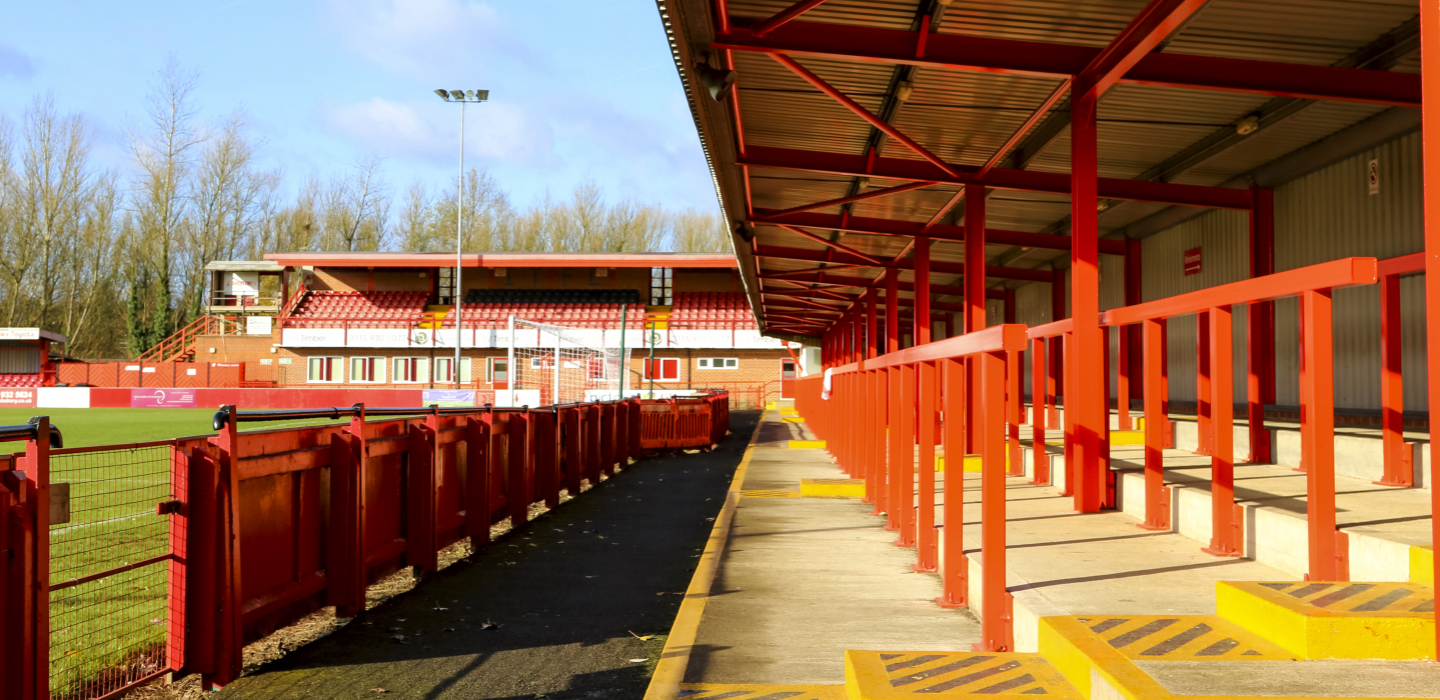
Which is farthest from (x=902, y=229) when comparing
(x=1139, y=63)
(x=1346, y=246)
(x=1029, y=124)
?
(x=1139, y=63)

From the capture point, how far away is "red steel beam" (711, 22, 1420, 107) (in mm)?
6559

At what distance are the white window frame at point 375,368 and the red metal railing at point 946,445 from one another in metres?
44.3

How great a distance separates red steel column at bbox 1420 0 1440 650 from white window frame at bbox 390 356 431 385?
5009 centimetres

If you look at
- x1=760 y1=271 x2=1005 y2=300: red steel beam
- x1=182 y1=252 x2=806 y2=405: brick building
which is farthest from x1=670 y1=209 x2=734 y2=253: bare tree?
x1=760 y1=271 x2=1005 y2=300: red steel beam

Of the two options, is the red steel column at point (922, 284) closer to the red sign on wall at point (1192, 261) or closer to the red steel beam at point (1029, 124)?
the red steel beam at point (1029, 124)

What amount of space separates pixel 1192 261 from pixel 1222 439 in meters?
10.5

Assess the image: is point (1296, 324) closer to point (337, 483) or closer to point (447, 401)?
point (337, 483)

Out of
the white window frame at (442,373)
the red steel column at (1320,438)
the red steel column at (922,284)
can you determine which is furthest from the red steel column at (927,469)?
the white window frame at (442,373)

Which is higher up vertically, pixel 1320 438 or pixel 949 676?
pixel 1320 438

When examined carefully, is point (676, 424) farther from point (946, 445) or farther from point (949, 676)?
point (949, 676)

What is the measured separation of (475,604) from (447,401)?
33355mm

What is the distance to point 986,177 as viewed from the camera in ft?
35.1

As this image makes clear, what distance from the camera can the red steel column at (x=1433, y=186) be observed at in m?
2.64

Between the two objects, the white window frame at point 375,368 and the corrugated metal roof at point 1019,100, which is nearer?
the corrugated metal roof at point 1019,100
